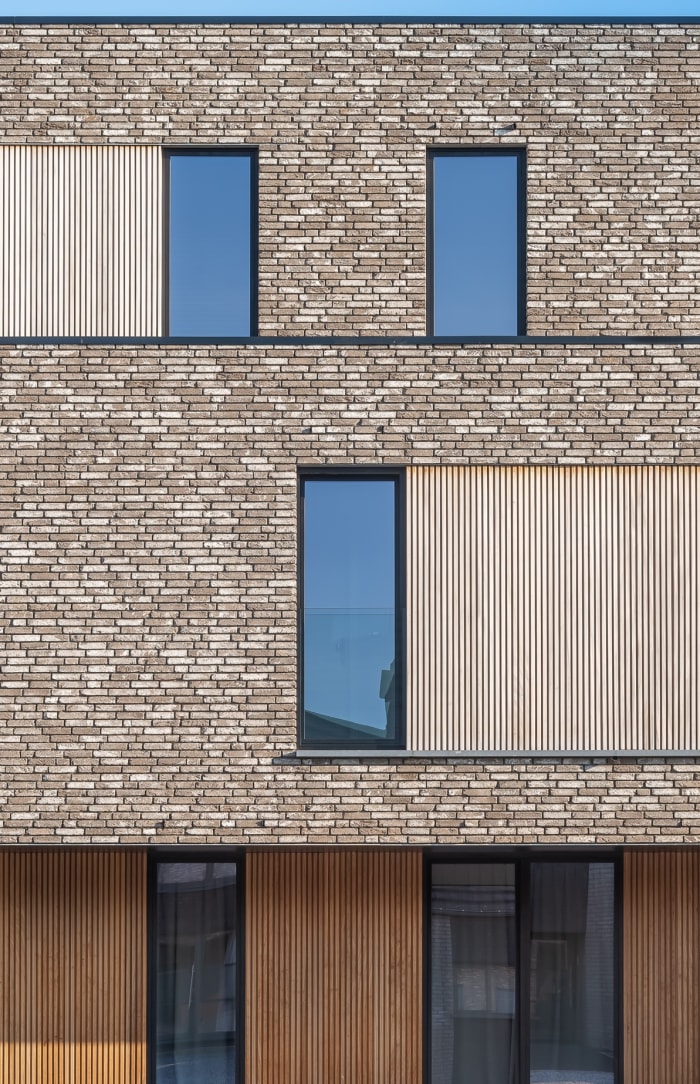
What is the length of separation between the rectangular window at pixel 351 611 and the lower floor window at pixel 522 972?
1.73 meters

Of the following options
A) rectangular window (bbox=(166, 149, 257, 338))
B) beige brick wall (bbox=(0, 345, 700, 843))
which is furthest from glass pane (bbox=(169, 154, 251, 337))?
beige brick wall (bbox=(0, 345, 700, 843))

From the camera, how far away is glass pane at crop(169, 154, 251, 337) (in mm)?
8484

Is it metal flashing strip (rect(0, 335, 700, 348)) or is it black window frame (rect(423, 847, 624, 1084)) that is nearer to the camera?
metal flashing strip (rect(0, 335, 700, 348))

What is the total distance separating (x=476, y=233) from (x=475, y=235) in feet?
0.06

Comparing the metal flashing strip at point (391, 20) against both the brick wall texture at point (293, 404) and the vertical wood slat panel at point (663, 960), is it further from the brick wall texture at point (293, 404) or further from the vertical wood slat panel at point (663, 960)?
the vertical wood slat panel at point (663, 960)

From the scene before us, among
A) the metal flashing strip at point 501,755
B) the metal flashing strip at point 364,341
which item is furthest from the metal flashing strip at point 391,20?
the metal flashing strip at point 501,755

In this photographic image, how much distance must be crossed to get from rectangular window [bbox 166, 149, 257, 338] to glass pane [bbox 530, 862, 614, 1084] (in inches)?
225

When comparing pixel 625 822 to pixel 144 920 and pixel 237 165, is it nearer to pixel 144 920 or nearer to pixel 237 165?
pixel 144 920

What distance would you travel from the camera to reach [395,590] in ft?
26.9

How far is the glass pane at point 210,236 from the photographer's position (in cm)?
848

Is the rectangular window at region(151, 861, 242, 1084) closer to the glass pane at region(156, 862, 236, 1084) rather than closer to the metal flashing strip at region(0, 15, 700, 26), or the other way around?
the glass pane at region(156, 862, 236, 1084)

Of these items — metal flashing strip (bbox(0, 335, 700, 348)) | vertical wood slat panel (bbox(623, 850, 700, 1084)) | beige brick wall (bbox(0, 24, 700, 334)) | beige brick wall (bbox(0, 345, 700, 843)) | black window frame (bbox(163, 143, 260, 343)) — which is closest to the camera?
beige brick wall (bbox(0, 345, 700, 843))

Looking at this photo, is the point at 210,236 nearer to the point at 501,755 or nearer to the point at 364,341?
the point at 364,341

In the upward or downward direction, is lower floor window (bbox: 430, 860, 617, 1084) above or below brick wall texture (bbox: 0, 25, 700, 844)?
below
